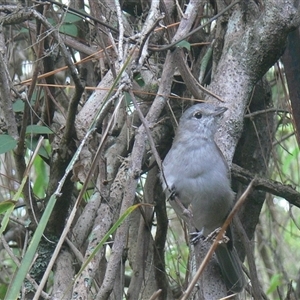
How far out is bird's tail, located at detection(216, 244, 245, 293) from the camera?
315cm

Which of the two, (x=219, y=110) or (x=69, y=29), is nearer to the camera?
(x=219, y=110)

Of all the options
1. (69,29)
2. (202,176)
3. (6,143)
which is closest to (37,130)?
(6,143)

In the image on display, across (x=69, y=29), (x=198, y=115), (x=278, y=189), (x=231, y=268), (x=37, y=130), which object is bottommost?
(x=231, y=268)

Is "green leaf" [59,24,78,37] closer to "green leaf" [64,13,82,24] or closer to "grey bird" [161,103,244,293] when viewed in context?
"green leaf" [64,13,82,24]

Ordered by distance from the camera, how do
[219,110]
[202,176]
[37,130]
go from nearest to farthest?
[37,130] → [219,110] → [202,176]

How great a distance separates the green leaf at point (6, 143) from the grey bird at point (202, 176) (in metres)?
0.87

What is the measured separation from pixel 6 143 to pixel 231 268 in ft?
4.40

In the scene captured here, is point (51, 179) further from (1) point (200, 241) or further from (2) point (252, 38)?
(2) point (252, 38)

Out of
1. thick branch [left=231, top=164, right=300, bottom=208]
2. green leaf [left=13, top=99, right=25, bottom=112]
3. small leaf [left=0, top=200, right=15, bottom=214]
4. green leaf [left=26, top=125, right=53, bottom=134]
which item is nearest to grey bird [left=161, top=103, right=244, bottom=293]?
thick branch [left=231, top=164, right=300, bottom=208]

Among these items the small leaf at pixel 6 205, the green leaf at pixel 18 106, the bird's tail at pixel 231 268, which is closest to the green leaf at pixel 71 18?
the green leaf at pixel 18 106

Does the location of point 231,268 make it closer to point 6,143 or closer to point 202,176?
point 202,176

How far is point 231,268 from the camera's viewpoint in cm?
331

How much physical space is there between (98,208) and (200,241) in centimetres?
52

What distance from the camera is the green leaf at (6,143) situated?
266 centimetres
